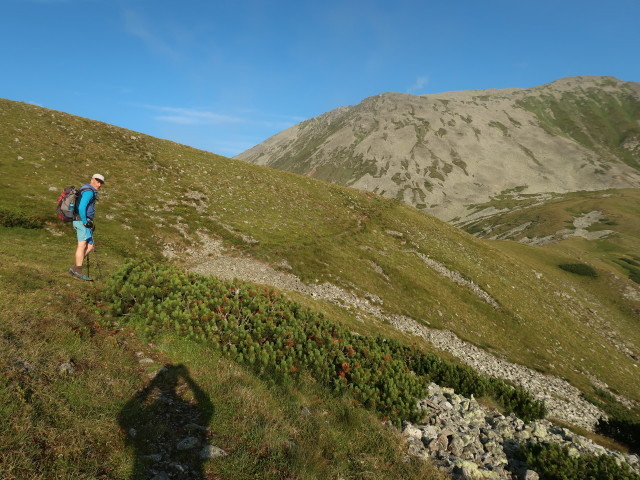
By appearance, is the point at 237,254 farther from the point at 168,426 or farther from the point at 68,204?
the point at 168,426

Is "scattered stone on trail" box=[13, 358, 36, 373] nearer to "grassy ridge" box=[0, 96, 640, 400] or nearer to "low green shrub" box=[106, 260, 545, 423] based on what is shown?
"low green shrub" box=[106, 260, 545, 423]

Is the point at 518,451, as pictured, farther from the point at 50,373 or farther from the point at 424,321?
the point at 424,321

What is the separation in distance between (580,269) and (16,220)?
9720 centimetres

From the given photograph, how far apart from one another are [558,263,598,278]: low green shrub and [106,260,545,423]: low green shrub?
7620 cm

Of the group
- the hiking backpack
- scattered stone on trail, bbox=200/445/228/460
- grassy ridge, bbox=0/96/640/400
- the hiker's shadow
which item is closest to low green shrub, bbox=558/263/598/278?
grassy ridge, bbox=0/96/640/400

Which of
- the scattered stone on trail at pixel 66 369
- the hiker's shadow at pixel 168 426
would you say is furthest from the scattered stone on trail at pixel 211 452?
the scattered stone on trail at pixel 66 369

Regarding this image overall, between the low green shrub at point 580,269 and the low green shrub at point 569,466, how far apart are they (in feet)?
267

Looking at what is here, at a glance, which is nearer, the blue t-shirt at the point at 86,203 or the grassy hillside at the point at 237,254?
the grassy hillside at the point at 237,254

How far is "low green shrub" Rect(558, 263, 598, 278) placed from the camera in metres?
72.2

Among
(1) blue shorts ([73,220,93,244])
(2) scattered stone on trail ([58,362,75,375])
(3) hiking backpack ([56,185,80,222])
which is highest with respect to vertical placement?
(3) hiking backpack ([56,185,80,222])

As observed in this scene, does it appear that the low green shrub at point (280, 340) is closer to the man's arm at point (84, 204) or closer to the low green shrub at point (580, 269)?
the man's arm at point (84, 204)

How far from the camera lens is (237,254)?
3362cm

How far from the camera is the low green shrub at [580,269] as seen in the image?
2844 inches

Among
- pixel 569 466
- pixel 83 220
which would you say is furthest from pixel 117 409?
pixel 569 466
